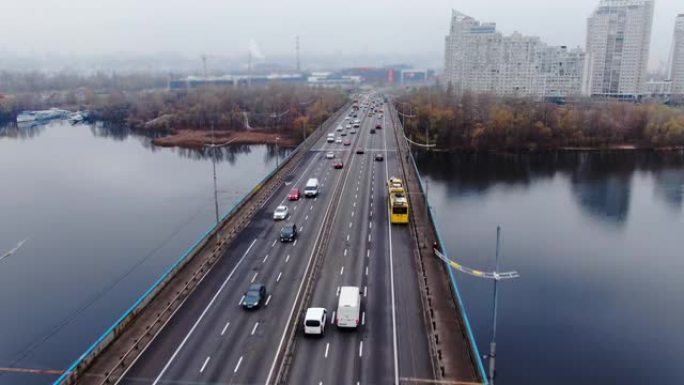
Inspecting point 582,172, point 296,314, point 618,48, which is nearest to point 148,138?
point 582,172

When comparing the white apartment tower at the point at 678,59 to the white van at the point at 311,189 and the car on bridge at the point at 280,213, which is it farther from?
the car on bridge at the point at 280,213

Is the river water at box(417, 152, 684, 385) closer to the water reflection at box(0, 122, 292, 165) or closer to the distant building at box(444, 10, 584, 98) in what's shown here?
the water reflection at box(0, 122, 292, 165)

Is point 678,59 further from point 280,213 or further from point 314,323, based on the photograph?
point 314,323

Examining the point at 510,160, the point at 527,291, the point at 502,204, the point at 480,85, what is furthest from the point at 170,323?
the point at 480,85

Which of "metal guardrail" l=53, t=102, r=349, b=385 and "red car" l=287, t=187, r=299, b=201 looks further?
"red car" l=287, t=187, r=299, b=201

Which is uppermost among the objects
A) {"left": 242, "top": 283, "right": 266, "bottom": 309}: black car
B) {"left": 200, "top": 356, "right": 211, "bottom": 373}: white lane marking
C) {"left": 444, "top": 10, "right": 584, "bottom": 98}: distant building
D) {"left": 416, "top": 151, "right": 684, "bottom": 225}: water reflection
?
{"left": 444, "top": 10, "right": 584, "bottom": 98}: distant building

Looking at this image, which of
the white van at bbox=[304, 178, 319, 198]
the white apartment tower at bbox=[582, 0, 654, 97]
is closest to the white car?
the white van at bbox=[304, 178, 319, 198]

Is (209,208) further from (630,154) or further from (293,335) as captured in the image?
(630,154)

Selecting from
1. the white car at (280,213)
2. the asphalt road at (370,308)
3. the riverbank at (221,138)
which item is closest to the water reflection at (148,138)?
the riverbank at (221,138)
